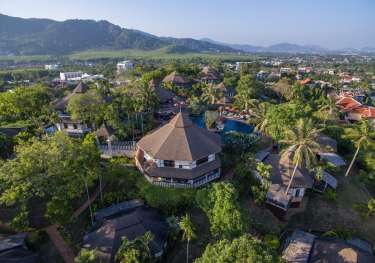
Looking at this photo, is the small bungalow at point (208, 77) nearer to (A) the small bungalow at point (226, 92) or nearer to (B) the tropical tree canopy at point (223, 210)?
(A) the small bungalow at point (226, 92)

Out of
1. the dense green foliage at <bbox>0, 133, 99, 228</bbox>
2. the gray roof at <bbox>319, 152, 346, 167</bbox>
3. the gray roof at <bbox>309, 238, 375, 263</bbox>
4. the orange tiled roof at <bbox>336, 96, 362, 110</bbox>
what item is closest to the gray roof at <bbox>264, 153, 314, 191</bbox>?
the gray roof at <bbox>309, 238, 375, 263</bbox>

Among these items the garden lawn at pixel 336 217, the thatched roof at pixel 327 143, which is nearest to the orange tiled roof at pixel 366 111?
the thatched roof at pixel 327 143

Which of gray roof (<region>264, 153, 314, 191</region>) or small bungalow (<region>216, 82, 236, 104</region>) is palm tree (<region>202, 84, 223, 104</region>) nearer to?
small bungalow (<region>216, 82, 236, 104</region>)

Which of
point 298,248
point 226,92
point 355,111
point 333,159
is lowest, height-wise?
point 298,248

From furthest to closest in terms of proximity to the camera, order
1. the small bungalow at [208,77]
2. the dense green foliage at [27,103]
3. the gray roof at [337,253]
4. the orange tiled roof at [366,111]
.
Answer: the small bungalow at [208,77] → the orange tiled roof at [366,111] → the dense green foliage at [27,103] → the gray roof at [337,253]

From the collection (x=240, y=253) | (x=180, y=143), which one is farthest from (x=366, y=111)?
(x=240, y=253)

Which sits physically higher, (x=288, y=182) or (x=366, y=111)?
(x=366, y=111)

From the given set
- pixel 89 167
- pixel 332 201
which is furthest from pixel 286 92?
pixel 89 167

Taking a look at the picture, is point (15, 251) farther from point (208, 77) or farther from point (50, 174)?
point (208, 77)
